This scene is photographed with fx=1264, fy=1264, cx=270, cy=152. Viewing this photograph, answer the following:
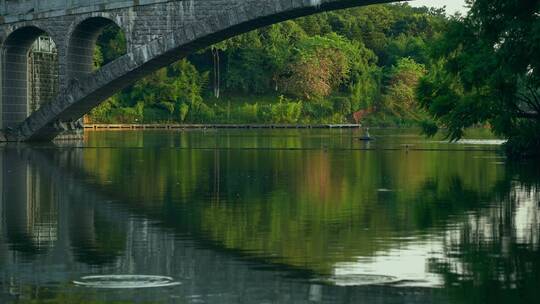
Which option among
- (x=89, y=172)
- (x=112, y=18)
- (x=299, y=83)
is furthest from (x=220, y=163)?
(x=299, y=83)

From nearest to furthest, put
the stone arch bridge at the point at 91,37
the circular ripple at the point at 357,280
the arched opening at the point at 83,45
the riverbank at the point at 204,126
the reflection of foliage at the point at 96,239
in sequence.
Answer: the circular ripple at the point at 357,280
the reflection of foliage at the point at 96,239
the stone arch bridge at the point at 91,37
the arched opening at the point at 83,45
the riverbank at the point at 204,126

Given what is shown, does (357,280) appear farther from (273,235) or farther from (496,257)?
(273,235)

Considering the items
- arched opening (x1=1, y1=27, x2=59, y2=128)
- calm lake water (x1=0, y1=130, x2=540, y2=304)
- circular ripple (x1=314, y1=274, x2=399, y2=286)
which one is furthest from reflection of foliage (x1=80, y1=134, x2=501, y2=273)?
arched opening (x1=1, y1=27, x2=59, y2=128)

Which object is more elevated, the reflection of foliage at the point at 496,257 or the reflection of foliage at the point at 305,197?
the reflection of foliage at the point at 305,197

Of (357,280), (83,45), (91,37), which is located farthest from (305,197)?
(91,37)

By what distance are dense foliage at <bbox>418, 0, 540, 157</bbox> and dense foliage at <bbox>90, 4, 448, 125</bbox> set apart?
254 ft

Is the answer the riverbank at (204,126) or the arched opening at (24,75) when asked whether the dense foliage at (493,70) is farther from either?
the riverbank at (204,126)

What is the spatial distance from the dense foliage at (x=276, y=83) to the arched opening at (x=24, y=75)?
49201 millimetres

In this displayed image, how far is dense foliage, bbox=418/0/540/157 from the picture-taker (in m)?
37.1

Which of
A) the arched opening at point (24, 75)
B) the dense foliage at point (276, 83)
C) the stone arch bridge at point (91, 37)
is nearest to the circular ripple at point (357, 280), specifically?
the stone arch bridge at point (91, 37)

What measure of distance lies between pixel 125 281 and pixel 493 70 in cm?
2704

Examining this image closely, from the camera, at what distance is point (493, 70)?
3966 cm

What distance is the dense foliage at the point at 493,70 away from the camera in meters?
37.1

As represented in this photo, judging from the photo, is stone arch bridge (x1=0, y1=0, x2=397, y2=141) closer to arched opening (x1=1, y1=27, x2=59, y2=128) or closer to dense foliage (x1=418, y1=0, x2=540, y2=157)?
arched opening (x1=1, y1=27, x2=59, y2=128)
